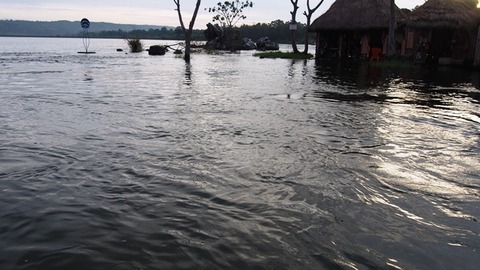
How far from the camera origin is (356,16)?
32562 millimetres

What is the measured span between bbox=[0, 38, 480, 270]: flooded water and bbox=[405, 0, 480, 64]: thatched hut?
20.2 metres

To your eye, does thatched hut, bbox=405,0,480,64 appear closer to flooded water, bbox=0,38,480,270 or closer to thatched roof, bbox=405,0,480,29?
thatched roof, bbox=405,0,480,29

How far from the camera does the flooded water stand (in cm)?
325

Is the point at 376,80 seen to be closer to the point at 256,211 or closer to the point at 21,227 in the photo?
the point at 256,211

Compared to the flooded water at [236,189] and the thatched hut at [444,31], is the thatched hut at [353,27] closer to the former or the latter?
the thatched hut at [444,31]

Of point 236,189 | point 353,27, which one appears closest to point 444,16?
point 353,27

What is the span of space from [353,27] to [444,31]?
6.68 meters

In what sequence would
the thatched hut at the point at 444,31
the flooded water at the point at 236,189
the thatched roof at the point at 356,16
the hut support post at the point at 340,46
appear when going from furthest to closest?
the hut support post at the point at 340,46 < the thatched roof at the point at 356,16 < the thatched hut at the point at 444,31 < the flooded water at the point at 236,189

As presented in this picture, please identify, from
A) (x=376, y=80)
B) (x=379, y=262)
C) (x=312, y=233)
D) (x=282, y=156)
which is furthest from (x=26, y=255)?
(x=376, y=80)

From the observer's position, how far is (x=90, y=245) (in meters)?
3.33

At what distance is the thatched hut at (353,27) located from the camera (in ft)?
104

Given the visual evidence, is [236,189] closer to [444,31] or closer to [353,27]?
[444,31]

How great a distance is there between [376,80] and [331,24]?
1712 centimetres

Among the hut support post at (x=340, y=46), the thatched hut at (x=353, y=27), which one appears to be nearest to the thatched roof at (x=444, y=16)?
the thatched hut at (x=353, y=27)
